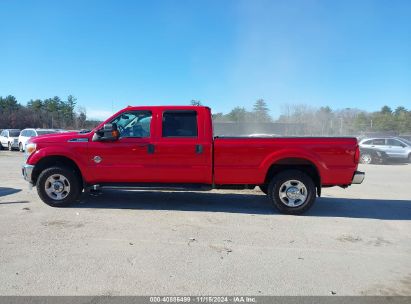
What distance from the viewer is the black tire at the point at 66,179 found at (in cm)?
714

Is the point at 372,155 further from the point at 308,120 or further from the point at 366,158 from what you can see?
the point at 308,120

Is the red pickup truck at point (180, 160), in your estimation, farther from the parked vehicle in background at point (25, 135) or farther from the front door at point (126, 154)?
the parked vehicle in background at point (25, 135)

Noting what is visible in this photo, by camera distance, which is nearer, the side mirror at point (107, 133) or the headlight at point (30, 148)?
the side mirror at point (107, 133)

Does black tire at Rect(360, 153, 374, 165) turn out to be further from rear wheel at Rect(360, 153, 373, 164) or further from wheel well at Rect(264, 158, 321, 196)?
wheel well at Rect(264, 158, 321, 196)

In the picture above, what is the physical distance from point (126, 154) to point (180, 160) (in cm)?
105

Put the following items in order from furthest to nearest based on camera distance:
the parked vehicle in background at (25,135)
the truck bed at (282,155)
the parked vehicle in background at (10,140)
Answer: the parked vehicle in background at (10,140)
the parked vehicle in background at (25,135)
the truck bed at (282,155)

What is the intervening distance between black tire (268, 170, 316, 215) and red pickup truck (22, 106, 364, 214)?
18 mm

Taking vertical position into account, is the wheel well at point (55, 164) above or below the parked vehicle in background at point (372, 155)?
above

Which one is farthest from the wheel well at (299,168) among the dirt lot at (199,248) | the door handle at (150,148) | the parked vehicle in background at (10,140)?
the parked vehicle in background at (10,140)

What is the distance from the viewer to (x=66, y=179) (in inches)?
282

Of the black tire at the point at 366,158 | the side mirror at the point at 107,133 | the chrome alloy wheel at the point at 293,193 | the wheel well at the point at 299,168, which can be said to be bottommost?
the black tire at the point at 366,158

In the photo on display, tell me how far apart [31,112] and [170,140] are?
2923 inches

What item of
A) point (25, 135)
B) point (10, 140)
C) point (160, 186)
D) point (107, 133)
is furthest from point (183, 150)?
point (10, 140)

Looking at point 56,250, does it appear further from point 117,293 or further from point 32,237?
point 117,293
